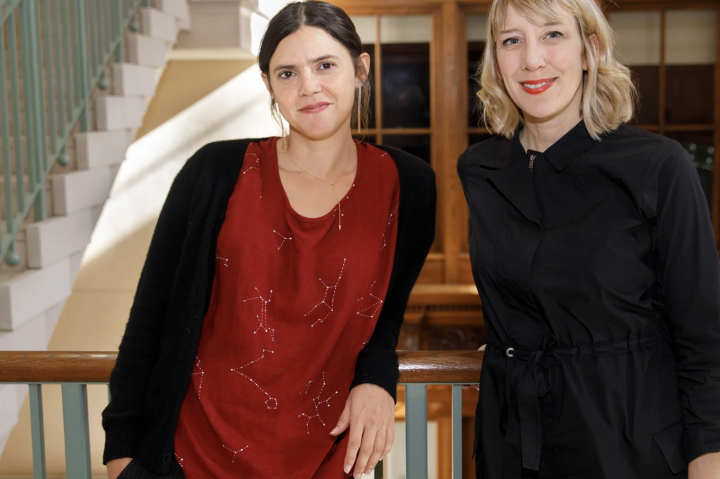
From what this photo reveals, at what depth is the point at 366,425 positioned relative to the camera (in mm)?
1284

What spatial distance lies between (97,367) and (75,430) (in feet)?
0.53

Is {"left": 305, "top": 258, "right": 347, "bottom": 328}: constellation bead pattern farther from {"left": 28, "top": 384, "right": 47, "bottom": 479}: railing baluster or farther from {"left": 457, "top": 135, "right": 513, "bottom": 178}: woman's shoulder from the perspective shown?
{"left": 28, "top": 384, "right": 47, "bottom": 479}: railing baluster

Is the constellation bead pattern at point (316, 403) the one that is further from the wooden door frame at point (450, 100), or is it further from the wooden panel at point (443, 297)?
the wooden door frame at point (450, 100)

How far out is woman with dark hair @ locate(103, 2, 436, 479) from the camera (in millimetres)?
1264

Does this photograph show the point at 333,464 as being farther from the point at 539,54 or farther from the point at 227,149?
the point at 539,54

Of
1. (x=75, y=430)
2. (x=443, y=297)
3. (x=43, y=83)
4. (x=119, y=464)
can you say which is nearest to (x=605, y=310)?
(x=119, y=464)

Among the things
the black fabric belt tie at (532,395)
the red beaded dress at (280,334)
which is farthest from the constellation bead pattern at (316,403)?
the black fabric belt tie at (532,395)

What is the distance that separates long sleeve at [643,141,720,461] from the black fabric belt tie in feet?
0.71

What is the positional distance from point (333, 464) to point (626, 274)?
0.62 m

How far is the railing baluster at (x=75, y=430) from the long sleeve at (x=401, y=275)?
2.05 feet

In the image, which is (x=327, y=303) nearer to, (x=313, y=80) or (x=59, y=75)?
(x=313, y=80)

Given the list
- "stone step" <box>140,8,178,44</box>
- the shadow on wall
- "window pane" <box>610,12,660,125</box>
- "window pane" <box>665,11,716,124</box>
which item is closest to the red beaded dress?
"stone step" <box>140,8,178,44</box>

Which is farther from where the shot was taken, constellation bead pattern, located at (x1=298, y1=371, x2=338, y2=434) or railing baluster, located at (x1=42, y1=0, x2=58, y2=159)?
railing baluster, located at (x1=42, y1=0, x2=58, y2=159)

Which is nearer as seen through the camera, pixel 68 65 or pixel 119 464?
pixel 119 464
